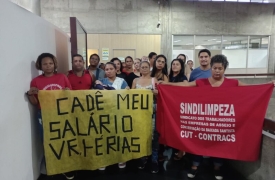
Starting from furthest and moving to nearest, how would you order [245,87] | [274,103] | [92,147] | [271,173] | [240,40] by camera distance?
1. [240,40]
2. [274,103]
3. [92,147]
4. [245,87]
5. [271,173]

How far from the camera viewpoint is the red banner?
2.15 m

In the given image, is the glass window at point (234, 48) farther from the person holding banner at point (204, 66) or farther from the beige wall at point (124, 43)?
the person holding banner at point (204, 66)

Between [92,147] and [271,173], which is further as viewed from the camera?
[92,147]

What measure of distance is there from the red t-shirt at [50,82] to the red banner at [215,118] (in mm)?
1094

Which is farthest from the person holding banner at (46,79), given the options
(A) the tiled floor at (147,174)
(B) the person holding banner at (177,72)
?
(B) the person holding banner at (177,72)

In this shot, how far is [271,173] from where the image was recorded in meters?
2.00

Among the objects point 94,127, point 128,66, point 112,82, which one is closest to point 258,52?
point 128,66

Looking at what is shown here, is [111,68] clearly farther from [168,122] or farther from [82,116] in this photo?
[168,122]

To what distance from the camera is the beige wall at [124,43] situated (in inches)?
345

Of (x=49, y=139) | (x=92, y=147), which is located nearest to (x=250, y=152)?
(x=92, y=147)

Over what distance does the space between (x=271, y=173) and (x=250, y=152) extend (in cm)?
25

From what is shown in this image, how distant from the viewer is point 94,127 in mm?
2324

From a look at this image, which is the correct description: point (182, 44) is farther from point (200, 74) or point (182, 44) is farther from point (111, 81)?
point (111, 81)

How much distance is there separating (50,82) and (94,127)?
2.23ft
